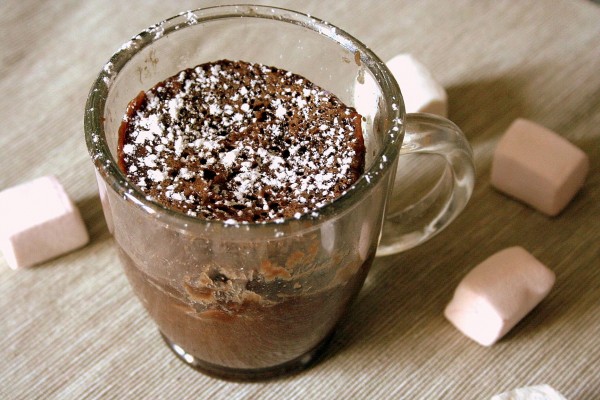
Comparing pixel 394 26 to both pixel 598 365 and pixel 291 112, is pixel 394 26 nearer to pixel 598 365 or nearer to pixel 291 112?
pixel 291 112

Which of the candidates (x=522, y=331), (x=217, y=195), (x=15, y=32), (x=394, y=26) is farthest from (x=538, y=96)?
(x=15, y=32)

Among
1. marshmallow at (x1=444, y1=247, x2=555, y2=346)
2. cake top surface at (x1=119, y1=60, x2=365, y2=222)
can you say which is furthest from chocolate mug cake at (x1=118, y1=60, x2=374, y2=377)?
marshmallow at (x1=444, y1=247, x2=555, y2=346)

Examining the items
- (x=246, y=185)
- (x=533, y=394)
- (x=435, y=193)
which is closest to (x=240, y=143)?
(x=246, y=185)

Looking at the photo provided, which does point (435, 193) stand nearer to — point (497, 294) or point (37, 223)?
point (497, 294)

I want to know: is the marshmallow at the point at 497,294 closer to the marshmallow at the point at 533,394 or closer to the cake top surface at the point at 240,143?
the marshmallow at the point at 533,394

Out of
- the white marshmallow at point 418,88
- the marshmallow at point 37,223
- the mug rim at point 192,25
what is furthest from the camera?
the white marshmallow at point 418,88

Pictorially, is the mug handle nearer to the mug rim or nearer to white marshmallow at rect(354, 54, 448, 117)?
the mug rim

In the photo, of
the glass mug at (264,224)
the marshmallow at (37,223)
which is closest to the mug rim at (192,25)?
the glass mug at (264,224)
